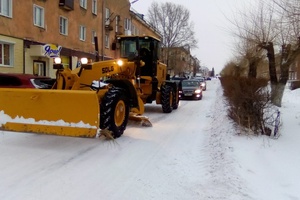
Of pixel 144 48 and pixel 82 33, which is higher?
pixel 82 33

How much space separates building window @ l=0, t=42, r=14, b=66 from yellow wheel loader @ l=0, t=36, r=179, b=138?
9868 millimetres

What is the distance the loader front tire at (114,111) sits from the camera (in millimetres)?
7223

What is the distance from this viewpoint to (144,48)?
12.5 metres

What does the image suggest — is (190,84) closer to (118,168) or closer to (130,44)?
(130,44)

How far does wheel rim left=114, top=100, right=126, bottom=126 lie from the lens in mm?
7738

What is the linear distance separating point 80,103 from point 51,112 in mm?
621

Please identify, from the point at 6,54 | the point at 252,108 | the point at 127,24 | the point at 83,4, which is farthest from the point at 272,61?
the point at 127,24

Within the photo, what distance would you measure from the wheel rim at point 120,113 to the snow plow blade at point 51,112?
1302 mm

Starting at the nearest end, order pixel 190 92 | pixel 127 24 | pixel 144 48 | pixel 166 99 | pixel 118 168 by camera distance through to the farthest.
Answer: pixel 118 168 < pixel 144 48 < pixel 166 99 < pixel 190 92 < pixel 127 24

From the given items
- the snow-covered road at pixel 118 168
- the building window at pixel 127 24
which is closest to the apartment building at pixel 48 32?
the building window at pixel 127 24

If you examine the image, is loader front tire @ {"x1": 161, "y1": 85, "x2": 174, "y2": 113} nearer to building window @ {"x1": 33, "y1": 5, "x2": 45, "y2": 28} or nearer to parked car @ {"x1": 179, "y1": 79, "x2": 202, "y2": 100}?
parked car @ {"x1": 179, "y1": 79, "x2": 202, "y2": 100}

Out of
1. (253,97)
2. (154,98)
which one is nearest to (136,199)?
(253,97)

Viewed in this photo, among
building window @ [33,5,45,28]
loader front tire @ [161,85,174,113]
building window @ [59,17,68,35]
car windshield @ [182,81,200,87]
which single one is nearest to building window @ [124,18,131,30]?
building window @ [59,17,68,35]

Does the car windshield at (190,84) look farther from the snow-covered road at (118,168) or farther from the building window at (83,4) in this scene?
the snow-covered road at (118,168)
